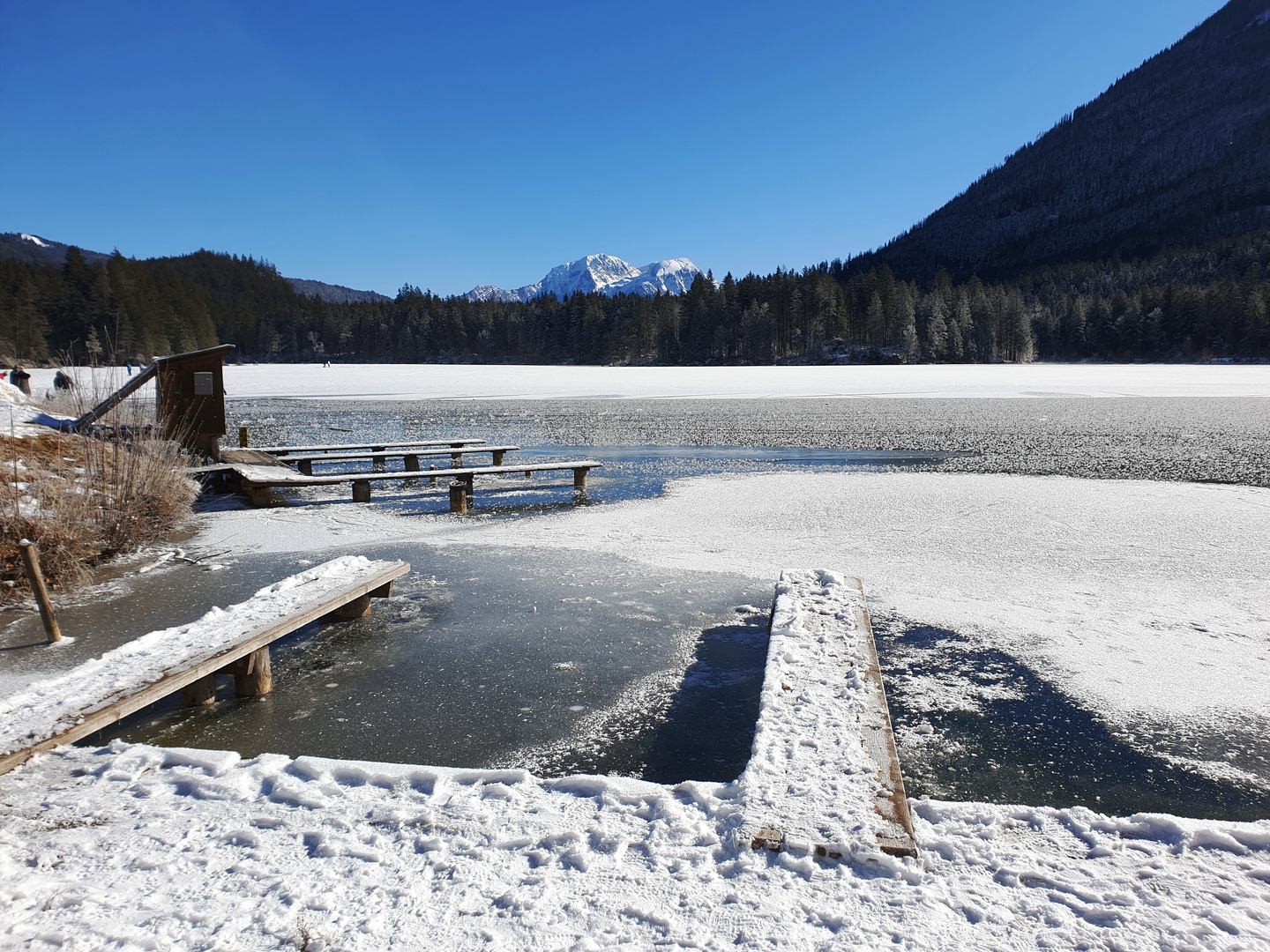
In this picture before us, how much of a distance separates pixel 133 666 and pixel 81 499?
4.87m

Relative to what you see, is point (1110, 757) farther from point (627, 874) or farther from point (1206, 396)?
point (1206, 396)

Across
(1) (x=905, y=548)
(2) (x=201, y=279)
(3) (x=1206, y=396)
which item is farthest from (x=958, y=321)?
(2) (x=201, y=279)

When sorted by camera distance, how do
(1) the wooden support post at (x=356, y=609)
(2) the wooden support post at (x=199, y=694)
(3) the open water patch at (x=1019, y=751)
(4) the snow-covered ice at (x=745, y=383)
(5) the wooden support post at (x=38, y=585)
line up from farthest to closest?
(4) the snow-covered ice at (x=745, y=383) → (1) the wooden support post at (x=356, y=609) → (5) the wooden support post at (x=38, y=585) → (2) the wooden support post at (x=199, y=694) → (3) the open water patch at (x=1019, y=751)

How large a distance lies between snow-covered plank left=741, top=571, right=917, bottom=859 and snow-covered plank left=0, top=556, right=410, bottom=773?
3.35 metres

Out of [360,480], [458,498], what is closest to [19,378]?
[360,480]

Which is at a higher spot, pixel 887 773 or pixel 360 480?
pixel 360 480

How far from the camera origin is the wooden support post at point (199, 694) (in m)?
4.70

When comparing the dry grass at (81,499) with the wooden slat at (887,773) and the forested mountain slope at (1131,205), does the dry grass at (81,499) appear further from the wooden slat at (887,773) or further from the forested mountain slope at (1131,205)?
the forested mountain slope at (1131,205)

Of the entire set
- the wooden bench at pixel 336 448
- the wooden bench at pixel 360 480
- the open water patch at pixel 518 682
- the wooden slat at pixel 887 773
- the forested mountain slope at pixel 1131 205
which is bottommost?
the open water patch at pixel 518 682

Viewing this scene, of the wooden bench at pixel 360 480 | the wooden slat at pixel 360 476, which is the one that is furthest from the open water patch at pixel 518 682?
the wooden slat at pixel 360 476

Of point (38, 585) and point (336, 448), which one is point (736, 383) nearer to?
point (336, 448)

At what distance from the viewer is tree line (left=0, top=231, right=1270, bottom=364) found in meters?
79.9

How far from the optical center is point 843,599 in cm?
561

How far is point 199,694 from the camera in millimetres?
4715
